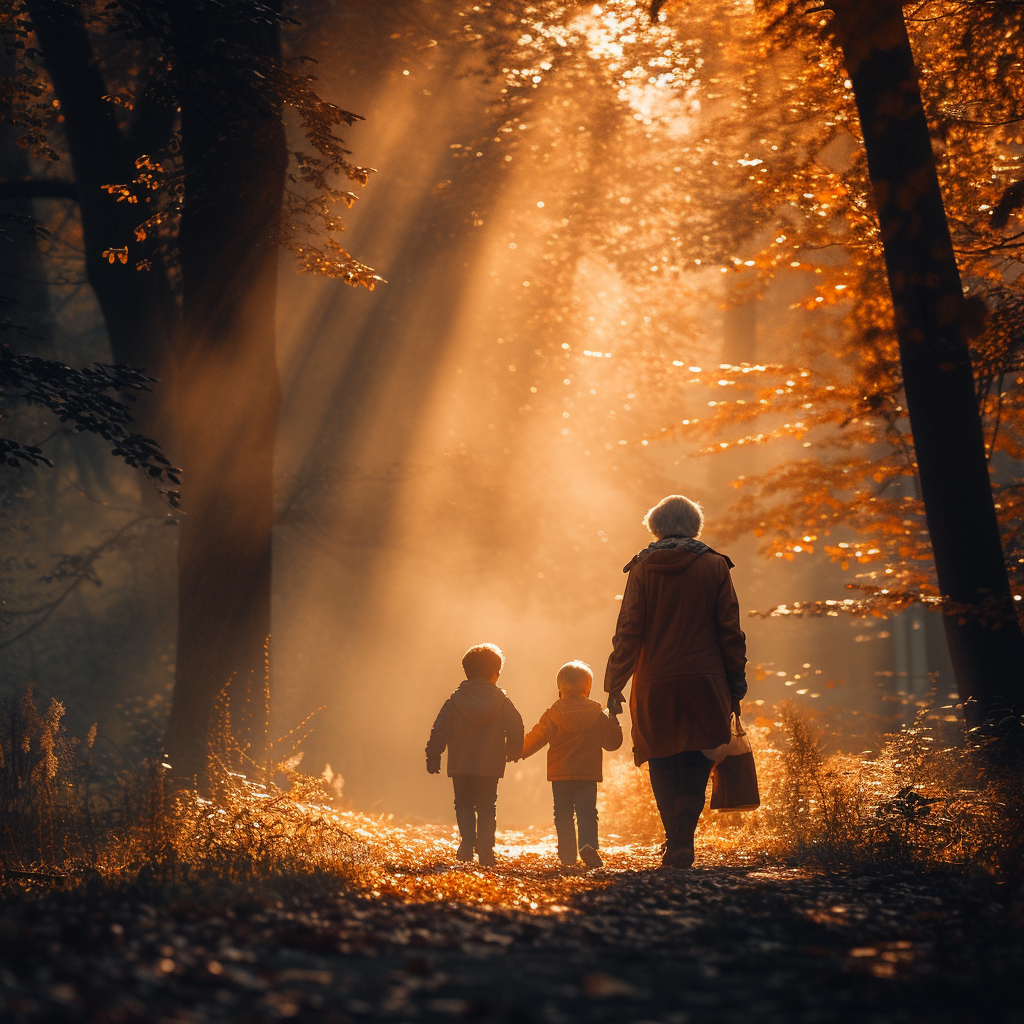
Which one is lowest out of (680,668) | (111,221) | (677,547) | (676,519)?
(680,668)

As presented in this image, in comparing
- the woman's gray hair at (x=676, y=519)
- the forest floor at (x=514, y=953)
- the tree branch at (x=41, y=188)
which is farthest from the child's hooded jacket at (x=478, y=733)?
the tree branch at (x=41, y=188)

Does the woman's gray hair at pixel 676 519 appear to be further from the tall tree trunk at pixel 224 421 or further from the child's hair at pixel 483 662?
the tall tree trunk at pixel 224 421

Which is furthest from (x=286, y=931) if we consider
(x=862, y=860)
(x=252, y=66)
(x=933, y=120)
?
(x=933, y=120)

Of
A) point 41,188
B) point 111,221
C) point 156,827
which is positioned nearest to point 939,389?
point 156,827

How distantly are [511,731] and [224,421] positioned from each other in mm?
3842

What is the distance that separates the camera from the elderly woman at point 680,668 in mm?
5648

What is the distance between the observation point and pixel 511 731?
7250mm

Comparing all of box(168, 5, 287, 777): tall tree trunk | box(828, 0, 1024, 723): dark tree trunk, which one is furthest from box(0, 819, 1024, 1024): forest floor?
box(168, 5, 287, 777): tall tree trunk

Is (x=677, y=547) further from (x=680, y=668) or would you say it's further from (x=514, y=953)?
(x=514, y=953)

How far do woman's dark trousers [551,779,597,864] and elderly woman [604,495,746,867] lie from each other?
131cm

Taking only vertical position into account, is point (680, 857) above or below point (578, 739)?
below

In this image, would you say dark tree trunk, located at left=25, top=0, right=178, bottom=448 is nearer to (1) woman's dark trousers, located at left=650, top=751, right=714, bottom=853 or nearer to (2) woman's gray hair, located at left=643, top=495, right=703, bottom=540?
(2) woman's gray hair, located at left=643, top=495, right=703, bottom=540

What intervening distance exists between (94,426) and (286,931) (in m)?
3.81

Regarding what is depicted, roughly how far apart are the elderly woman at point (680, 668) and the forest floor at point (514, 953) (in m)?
1.09
